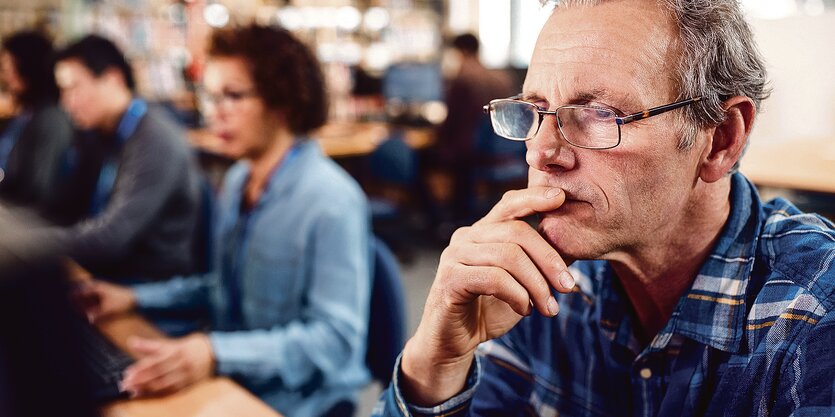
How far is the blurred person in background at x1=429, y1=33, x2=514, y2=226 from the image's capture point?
5.09 meters

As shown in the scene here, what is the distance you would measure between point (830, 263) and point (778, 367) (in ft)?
0.45

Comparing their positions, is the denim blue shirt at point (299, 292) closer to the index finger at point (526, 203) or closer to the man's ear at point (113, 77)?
the index finger at point (526, 203)

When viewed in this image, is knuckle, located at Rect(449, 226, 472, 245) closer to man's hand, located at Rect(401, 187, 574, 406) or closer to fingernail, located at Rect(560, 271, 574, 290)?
man's hand, located at Rect(401, 187, 574, 406)

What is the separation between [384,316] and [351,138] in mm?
3337

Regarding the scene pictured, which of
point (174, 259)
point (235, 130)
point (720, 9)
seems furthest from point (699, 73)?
point (174, 259)

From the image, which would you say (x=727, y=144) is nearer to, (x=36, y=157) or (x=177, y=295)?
(x=177, y=295)

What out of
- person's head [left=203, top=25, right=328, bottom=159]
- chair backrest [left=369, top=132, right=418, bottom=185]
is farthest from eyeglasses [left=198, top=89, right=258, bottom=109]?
chair backrest [left=369, top=132, right=418, bottom=185]

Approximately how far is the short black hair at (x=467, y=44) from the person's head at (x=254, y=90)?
11.9ft

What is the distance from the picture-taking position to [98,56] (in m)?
2.79

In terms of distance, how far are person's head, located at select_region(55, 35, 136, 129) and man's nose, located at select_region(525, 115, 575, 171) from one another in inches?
90.0

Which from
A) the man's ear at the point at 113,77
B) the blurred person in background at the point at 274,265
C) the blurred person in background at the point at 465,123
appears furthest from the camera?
the blurred person in background at the point at 465,123

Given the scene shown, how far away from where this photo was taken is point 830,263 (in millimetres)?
773

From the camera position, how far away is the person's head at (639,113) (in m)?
0.84

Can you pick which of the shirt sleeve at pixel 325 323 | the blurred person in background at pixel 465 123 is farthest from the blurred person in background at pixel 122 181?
the blurred person in background at pixel 465 123
